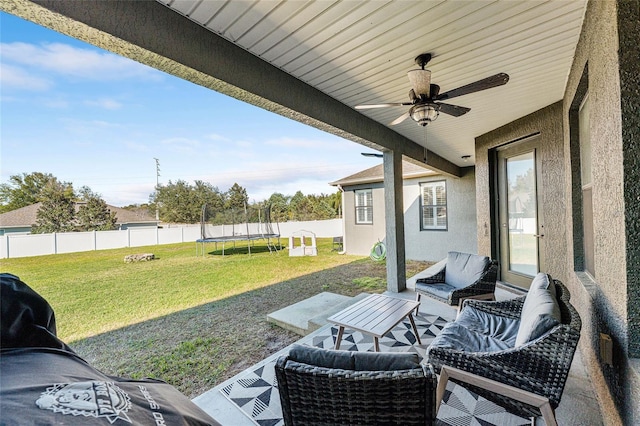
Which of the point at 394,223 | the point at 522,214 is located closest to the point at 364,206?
the point at 394,223

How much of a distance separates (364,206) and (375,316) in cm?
809

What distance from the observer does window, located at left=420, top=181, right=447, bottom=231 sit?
29.9 feet

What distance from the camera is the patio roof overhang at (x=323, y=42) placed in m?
1.78

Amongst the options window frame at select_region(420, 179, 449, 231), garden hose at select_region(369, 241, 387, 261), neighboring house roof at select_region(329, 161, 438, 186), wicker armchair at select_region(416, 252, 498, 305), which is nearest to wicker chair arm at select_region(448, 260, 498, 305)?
wicker armchair at select_region(416, 252, 498, 305)

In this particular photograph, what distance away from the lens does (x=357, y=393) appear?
1191 millimetres

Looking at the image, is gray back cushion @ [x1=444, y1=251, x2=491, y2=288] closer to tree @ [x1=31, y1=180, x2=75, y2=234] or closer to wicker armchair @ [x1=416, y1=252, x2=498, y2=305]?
wicker armchair @ [x1=416, y1=252, x2=498, y2=305]

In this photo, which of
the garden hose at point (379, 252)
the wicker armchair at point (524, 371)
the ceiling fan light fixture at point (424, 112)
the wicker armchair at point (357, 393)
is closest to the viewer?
the wicker armchair at point (357, 393)

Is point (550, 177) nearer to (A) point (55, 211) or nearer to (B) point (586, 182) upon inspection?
(B) point (586, 182)

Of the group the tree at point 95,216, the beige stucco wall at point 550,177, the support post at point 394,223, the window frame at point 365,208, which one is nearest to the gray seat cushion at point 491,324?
the beige stucco wall at point 550,177

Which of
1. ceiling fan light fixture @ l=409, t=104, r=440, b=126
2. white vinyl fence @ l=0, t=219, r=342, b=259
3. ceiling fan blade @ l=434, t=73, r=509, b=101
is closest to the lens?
ceiling fan blade @ l=434, t=73, r=509, b=101

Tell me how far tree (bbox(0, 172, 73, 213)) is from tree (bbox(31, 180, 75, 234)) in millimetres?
234

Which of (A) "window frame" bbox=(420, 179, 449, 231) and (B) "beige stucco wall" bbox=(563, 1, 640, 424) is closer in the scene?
(B) "beige stucco wall" bbox=(563, 1, 640, 424)

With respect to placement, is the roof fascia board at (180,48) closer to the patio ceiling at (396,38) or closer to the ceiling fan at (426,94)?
the patio ceiling at (396,38)

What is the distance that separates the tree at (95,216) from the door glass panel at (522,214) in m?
18.3
